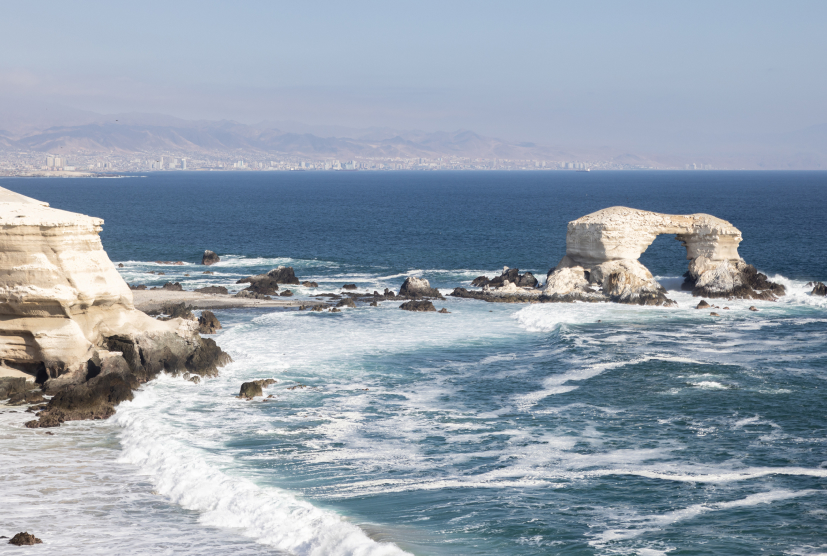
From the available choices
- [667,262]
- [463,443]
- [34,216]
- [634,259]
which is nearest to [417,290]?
[634,259]

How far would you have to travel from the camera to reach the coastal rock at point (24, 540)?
55.1 ft

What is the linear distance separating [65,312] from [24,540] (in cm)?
1430

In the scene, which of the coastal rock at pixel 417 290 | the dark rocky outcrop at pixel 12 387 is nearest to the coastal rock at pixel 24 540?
the dark rocky outcrop at pixel 12 387

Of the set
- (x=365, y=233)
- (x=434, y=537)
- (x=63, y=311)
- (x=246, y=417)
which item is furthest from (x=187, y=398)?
(x=365, y=233)

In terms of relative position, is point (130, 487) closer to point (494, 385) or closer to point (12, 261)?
point (12, 261)

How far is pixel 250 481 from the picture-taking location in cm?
2075

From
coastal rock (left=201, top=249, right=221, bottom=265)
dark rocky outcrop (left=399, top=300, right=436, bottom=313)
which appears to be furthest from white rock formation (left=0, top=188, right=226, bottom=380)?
coastal rock (left=201, top=249, right=221, bottom=265)

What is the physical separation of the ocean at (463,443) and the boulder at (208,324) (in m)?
1.04

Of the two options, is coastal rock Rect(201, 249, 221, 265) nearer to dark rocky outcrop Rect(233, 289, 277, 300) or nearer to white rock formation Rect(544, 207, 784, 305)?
dark rocky outcrop Rect(233, 289, 277, 300)

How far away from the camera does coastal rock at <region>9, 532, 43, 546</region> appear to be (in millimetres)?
16781

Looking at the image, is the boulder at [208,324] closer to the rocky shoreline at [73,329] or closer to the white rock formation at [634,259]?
the rocky shoreline at [73,329]

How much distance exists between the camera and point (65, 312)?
29625mm

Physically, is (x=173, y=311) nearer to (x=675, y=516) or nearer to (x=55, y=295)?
(x=55, y=295)

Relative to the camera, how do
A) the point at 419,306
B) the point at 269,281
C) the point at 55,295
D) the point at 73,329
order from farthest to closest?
the point at 269,281, the point at 419,306, the point at 73,329, the point at 55,295
